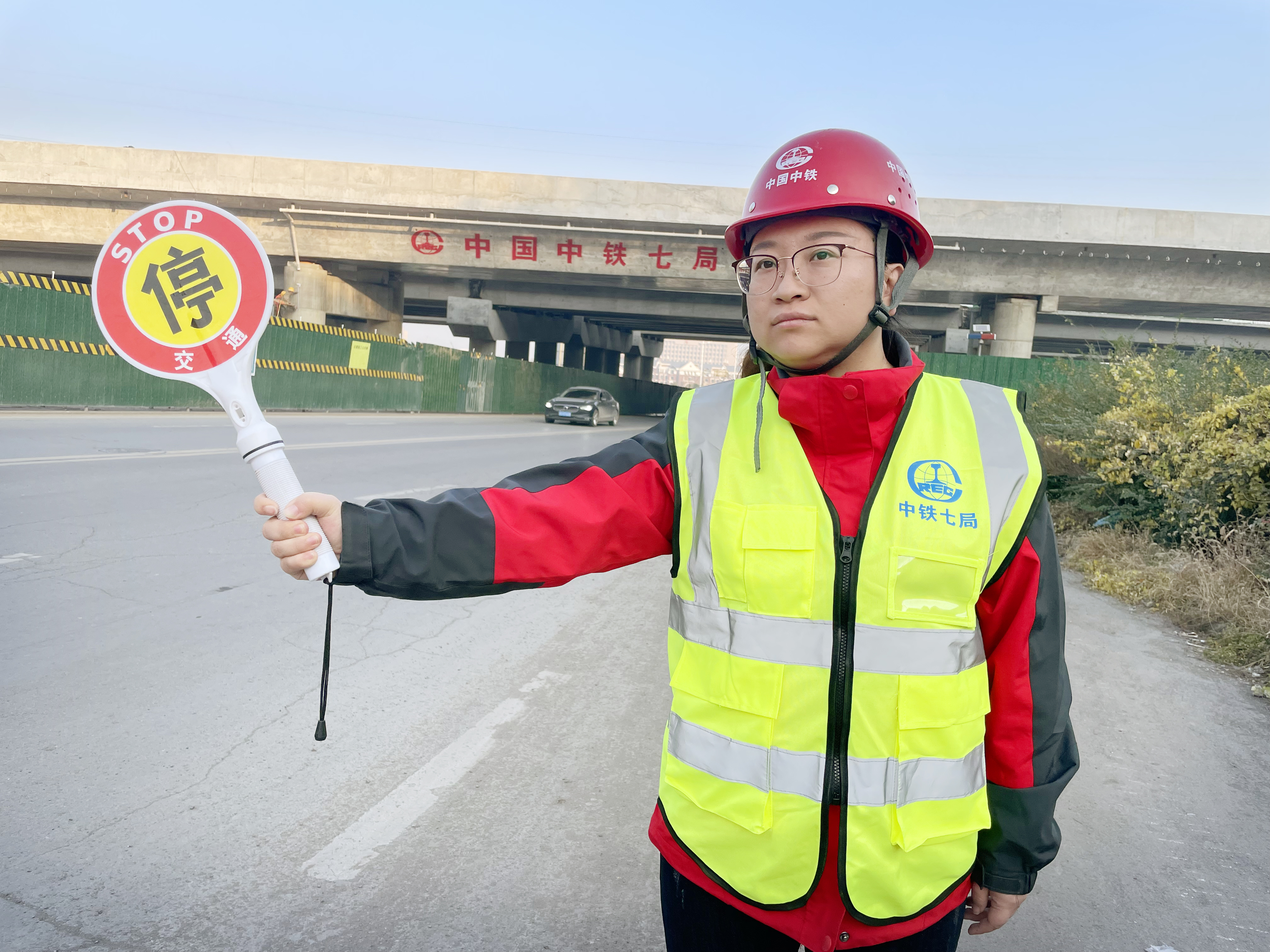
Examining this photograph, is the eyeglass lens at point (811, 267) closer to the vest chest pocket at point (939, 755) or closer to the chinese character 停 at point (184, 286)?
the vest chest pocket at point (939, 755)

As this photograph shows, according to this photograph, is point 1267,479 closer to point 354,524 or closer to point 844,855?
point 844,855

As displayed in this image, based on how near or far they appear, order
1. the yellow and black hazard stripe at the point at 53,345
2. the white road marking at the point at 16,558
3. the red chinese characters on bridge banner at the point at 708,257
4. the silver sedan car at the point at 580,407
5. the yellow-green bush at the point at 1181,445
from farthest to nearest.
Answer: the silver sedan car at the point at 580,407 → the red chinese characters on bridge banner at the point at 708,257 → the yellow and black hazard stripe at the point at 53,345 → the yellow-green bush at the point at 1181,445 → the white road marking at the point at 16,558

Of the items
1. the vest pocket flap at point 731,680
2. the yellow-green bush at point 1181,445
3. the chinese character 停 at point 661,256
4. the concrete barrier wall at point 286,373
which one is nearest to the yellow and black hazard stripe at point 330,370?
the concrete barrier wall at point 286,373

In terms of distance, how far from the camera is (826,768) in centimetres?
160

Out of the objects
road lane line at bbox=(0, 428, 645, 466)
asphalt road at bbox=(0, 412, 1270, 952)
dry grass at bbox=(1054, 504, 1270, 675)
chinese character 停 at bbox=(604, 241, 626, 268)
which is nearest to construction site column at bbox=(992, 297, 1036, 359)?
chinese character 停 at bbox=(604, 241, 626, 268)

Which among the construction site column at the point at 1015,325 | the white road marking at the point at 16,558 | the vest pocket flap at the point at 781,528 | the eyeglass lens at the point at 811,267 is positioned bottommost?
the white road marking at the point at 16,558

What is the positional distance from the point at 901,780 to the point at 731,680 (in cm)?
34

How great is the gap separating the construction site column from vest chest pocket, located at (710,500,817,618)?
99.5 feet

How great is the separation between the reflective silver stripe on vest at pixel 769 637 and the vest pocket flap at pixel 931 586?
1.9 inches

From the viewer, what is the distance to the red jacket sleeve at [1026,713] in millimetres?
1684

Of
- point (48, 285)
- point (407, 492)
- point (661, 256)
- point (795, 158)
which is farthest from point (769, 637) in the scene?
point (661, 256)

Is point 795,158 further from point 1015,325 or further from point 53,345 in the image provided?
point 1015,325

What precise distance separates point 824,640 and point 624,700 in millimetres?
3221

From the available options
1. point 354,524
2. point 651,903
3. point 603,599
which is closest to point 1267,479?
point 603,599
